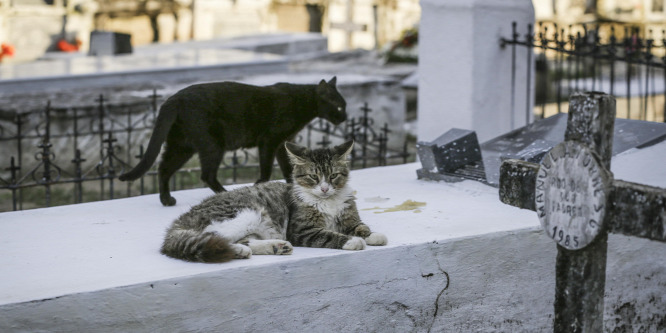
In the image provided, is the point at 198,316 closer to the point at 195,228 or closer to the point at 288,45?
the point at 195,228


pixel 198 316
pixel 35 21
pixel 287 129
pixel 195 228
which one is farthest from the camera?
pixel 35 21

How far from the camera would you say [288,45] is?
47.3 feet

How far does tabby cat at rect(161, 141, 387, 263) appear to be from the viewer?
333cm

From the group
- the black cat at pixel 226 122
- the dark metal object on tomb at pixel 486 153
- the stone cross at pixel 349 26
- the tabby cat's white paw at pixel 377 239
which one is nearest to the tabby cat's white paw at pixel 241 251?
the tabby cat's white paw at pixel 377 239

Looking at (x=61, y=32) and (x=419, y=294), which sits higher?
(x=61, y=32)

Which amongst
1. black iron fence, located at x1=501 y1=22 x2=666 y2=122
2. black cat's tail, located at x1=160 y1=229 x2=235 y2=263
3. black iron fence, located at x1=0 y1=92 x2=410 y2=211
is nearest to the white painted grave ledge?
black cat's tail, located at x1=160 y1=229 x2=235 y2=263

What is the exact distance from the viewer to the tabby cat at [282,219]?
131 inches

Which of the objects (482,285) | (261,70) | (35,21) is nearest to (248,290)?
(482,285)

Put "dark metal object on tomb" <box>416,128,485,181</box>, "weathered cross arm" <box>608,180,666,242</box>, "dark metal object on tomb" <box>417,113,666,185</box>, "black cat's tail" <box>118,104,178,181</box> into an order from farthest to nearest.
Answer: "dark metal object on tomb" <box>416,128,485,181</box>, "dark metal object on tomb" <box>417,113,666,185</box>, "black cat's tail" <box>118,104,178,181</box>, "weathered cross arm" <box>608,180,666,242</box>

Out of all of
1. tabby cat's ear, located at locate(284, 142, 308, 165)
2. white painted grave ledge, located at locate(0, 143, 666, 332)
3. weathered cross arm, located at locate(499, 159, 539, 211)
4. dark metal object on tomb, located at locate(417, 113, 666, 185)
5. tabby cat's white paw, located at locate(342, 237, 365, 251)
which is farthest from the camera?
dark metal object on tomb, located at locate(417, 113, 666, 185)

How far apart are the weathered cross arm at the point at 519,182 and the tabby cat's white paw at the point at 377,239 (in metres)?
0.70

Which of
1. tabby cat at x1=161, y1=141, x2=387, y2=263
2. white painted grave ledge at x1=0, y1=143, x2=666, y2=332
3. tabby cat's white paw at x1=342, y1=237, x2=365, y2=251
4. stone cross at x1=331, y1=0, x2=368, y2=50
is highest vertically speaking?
stone cross at x1=331, y1=0, x2=368, y2=50

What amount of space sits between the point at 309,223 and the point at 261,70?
7.25 m

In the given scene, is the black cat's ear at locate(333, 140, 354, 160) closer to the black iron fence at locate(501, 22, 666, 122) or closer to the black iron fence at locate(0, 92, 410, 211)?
the black iron fence at locate(501, 22, 666, 122)
